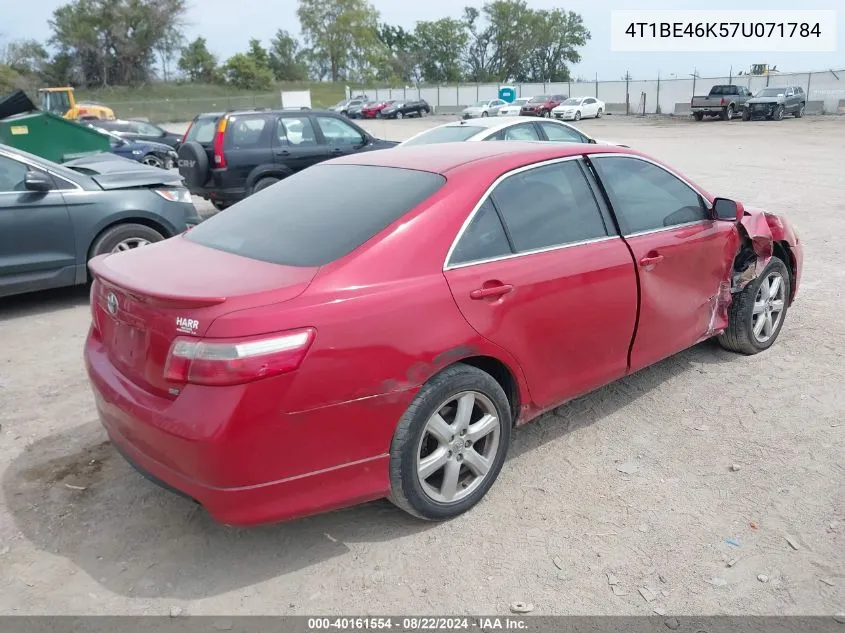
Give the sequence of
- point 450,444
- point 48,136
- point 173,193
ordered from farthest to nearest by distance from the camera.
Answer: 1. point 48,136
2. point 173,193
3. point 450,444

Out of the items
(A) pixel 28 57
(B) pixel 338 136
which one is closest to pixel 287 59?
(A) pixel 28 57

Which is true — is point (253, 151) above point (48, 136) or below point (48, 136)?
below

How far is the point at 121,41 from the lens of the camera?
81438mm

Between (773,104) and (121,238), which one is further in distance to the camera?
(773,104)

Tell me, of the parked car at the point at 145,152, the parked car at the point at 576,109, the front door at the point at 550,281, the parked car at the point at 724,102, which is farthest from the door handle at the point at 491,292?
the parked car at the point at 576,109

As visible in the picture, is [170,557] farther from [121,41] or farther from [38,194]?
[121,41]

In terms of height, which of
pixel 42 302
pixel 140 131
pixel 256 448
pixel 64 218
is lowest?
pixel 42 302

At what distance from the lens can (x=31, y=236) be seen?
6199 millimetres

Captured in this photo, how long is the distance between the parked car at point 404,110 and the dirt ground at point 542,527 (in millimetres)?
49632

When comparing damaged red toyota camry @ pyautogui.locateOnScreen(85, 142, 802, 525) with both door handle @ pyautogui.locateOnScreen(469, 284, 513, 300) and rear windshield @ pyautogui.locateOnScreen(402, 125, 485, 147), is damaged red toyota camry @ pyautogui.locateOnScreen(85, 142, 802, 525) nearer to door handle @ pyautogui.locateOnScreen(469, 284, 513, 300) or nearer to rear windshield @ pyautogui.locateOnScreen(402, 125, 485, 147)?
door handle @ pyautogui.locateOnScreen(469, 284, 513, 300)

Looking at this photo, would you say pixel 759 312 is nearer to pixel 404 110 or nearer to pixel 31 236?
pixel 31 236

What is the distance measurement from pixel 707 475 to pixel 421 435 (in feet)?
5.09

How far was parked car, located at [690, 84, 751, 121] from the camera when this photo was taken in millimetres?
36625

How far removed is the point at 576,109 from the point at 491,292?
43498 millimetres
